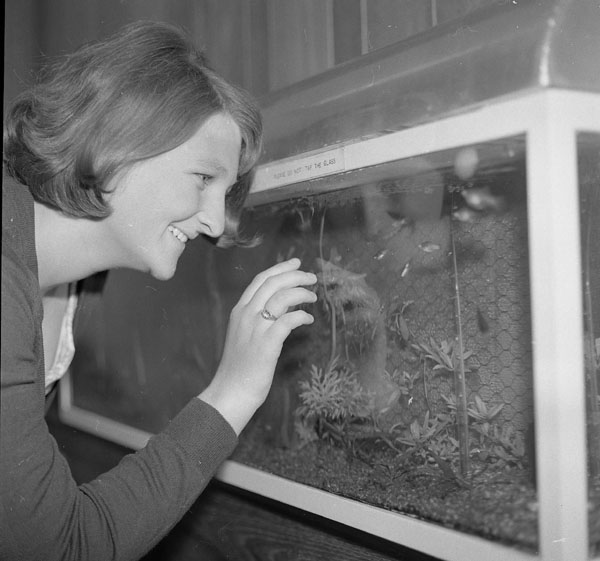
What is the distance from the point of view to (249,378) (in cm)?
68

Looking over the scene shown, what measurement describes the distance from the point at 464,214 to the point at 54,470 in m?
0.43

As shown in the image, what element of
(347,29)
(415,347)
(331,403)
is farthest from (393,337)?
(347,29)

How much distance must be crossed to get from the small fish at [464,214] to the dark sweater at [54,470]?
296 mm

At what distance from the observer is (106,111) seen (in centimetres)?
67

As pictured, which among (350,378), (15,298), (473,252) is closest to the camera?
(15,298)

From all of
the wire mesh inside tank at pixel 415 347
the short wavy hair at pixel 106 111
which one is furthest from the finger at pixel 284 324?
the short wavy hair at pixel 106 111

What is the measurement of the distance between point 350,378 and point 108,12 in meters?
0.49

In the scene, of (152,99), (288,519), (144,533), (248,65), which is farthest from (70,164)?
(288,519)

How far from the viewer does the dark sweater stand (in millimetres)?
534

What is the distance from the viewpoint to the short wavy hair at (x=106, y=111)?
26.3 inches

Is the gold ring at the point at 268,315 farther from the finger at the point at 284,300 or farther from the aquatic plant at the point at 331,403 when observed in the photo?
the aquatic plant at the point at 331,403

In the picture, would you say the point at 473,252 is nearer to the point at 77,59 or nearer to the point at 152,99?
the point at 152,99

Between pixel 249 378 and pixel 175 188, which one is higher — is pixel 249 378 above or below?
below

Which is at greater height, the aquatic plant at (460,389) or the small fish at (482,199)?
the small fish at (482,199)
